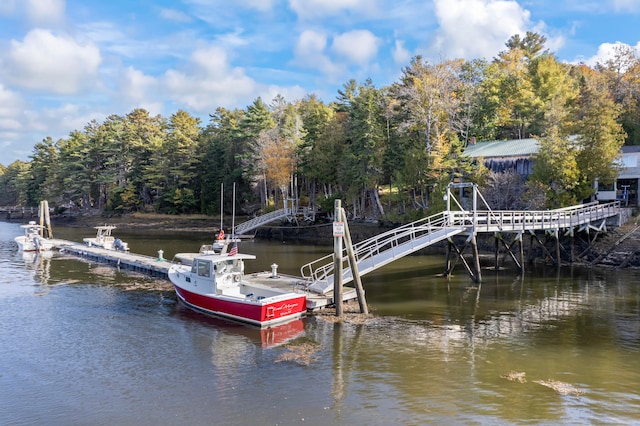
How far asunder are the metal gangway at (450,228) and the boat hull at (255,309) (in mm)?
1954

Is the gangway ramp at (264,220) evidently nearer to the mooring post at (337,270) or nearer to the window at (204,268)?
the window at (204,268)

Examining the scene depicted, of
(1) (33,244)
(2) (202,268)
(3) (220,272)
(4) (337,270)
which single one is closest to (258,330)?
(3) (220,272)

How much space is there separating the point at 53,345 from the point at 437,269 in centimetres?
2213

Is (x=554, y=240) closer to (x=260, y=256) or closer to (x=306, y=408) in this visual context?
(x=260, y=256)

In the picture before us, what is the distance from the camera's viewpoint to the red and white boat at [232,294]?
1781 cm

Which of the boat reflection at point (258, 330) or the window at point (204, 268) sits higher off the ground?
the window at point (204, 268)

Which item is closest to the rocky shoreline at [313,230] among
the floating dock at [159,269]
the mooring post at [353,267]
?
the mooring post at [353,267]

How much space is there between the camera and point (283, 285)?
21.8 meters

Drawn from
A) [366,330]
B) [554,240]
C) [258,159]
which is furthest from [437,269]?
[258,159]

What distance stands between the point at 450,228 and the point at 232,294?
11917mm

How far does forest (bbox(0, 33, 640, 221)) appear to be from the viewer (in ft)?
120

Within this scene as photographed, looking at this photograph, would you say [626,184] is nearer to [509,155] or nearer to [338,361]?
[509,155]

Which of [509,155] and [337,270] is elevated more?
[509,155]

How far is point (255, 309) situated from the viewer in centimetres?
1766
